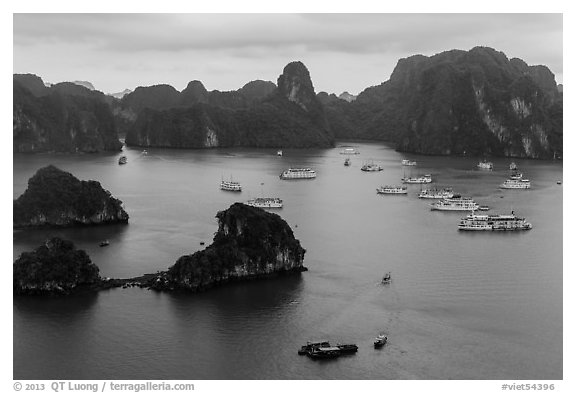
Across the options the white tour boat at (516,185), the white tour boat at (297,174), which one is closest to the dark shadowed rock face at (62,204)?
the white tour boat at (297,174)

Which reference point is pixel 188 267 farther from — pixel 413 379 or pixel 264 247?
pixel 413 379

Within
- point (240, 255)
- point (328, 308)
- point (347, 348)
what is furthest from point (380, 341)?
point (240, 255)

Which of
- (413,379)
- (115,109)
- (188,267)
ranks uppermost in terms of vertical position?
(115,109)

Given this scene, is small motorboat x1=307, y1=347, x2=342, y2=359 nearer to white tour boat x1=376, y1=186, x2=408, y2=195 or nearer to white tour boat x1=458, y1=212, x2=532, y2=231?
white tour boat x1=458, y1=212, x2=532, y2=231

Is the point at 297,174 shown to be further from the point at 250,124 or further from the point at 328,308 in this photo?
the point at 250,124

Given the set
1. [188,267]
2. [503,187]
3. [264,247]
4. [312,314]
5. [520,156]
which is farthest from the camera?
[520,156]

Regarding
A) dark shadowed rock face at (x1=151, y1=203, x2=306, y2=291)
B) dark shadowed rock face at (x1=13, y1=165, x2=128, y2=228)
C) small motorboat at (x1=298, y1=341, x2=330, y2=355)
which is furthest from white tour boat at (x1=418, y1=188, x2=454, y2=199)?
small motorboat at (x1=298, y1=341, x2=330, y2=355)

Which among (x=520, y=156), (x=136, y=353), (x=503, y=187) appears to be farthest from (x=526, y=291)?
(x=520, y=156)
